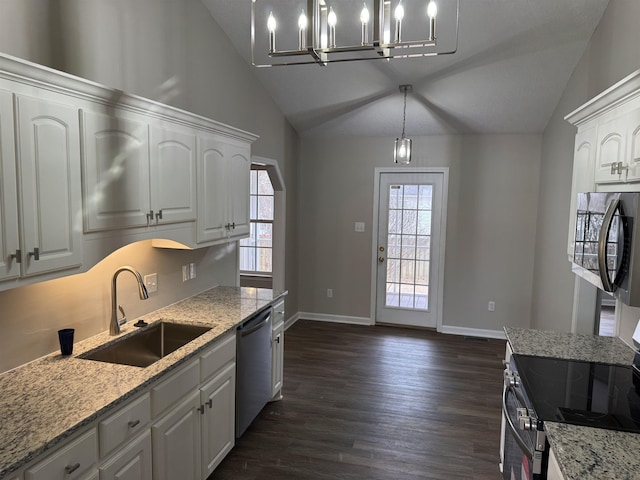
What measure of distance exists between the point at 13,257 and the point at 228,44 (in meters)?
2.88

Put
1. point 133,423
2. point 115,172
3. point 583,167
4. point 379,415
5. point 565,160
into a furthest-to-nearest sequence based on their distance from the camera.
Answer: point 565,160 < point 379,415 < point 583,167 < point 115,172 < point 133,423

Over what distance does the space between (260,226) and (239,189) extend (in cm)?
335

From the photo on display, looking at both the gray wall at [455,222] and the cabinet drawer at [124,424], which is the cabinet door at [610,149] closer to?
the cabinet drawer at [124,424]

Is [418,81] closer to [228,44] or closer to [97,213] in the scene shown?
[228,44]

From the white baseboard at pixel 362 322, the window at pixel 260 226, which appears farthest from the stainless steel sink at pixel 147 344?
the window at pixel 260 226

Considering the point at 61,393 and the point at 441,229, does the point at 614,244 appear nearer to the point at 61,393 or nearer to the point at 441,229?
the point at 61,393

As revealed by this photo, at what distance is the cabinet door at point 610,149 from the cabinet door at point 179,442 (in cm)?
238

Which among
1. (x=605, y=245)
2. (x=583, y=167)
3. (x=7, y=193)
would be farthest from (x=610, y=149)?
(x=7, y=193)

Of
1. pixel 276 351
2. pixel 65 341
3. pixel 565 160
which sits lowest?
pixel 276 351

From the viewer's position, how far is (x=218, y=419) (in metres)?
2.60

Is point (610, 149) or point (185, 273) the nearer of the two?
point (610, 149)

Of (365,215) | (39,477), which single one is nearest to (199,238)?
(39,477)

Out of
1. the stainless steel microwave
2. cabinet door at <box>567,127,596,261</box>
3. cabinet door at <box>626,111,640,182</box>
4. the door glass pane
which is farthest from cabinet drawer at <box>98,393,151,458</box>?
the door glass pane

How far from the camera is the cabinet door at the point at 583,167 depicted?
2.40m
